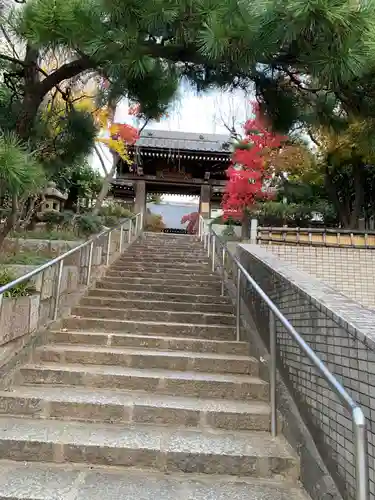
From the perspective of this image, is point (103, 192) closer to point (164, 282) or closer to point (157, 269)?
point (157, 269)

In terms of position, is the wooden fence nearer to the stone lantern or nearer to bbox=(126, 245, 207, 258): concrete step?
bbox=(126, 245, 207, 258): concrete step

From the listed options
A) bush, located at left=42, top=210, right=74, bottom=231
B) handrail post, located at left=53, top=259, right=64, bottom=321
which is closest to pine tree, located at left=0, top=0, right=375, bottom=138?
handrail post, located at left=53, top=259, right=64, bottom=321

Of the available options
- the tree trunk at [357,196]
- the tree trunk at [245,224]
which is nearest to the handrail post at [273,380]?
the tree trunk at [245,224]

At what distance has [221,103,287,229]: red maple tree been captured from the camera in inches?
336

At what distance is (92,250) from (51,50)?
9.17 ft

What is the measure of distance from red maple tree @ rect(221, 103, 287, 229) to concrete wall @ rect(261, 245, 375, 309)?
295 centimetres

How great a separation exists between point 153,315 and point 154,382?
1318 mm

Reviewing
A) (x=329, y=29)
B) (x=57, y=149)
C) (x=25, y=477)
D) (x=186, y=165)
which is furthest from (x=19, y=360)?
(x=186, y=165)

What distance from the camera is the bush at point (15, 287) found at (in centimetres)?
279

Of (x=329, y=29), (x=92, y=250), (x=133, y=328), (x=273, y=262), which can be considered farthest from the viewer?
(x=92, y=250)

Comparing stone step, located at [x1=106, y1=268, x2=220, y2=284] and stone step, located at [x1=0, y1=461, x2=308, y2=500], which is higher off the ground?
stone step, located at [x1=106, y1=268, x2=220, y2=284]

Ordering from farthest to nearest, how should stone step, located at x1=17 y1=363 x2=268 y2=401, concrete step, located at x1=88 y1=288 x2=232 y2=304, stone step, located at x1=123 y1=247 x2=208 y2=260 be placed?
stone step, located at x1=123 y1=247 x2=208 y2=260
concrete step, located at x1=88 y1=288 x2=232 y2=304
stone step, located at x1=17 y1=363 x2=268 y2=401

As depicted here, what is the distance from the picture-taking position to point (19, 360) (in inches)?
108

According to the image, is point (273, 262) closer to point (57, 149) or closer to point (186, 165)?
point (57, 149)
